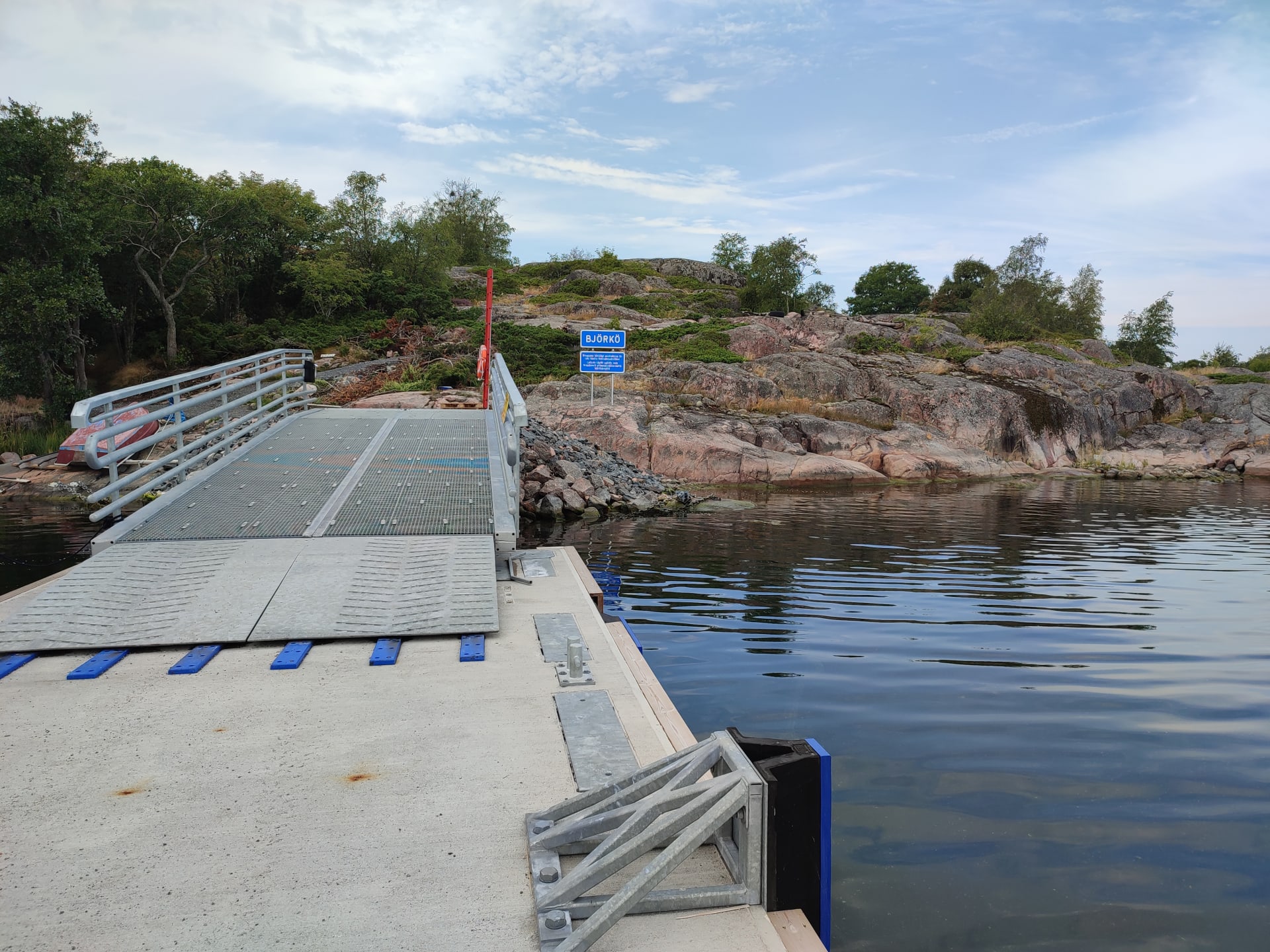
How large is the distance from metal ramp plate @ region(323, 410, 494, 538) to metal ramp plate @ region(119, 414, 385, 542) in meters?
0.39

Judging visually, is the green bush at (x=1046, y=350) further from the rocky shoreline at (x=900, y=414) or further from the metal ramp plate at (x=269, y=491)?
the metal ramp plate at (x=269, y=491)

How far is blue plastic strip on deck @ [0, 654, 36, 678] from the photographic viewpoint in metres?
5.34

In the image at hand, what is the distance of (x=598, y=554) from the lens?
13.6 metres

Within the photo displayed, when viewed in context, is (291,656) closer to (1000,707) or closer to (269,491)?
(269,491)

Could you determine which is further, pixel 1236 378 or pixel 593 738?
pixel 1236 378

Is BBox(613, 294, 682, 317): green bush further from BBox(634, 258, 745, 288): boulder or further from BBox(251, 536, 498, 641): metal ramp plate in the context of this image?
BBox(251, 536, 498, 641): metal ramp plate

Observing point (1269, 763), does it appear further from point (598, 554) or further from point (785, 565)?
point (598, 554)

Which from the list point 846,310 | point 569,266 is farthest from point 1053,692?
point 846,310

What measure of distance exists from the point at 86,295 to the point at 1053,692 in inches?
1206

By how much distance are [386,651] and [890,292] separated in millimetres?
78520

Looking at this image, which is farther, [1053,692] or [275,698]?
[1053,692]

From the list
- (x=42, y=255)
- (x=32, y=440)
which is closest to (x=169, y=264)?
(x=42, y=255)

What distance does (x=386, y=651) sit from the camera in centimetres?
572

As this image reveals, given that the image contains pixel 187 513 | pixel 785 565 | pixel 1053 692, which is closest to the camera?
pixel 1053 692
